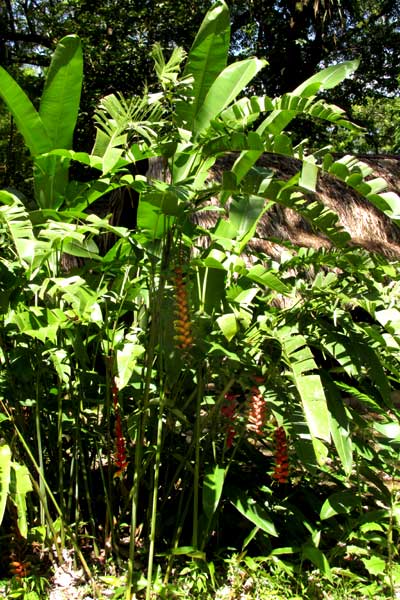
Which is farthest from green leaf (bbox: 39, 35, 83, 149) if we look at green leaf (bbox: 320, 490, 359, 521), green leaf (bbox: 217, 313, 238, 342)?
green leaf (bbox: 320, 490, 359, 521)

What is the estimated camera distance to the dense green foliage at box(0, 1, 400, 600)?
184cm

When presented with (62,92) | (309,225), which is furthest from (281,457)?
(309,225)

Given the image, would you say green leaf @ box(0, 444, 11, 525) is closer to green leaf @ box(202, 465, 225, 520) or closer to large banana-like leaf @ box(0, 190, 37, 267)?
large banana-like leaf @ box(0, 190, 37, 267)

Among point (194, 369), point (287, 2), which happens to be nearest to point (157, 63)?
point (194, 369)

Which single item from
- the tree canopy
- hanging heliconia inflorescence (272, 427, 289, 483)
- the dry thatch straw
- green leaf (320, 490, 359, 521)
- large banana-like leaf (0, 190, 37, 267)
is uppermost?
the tree canopy

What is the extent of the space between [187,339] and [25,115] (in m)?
0.98

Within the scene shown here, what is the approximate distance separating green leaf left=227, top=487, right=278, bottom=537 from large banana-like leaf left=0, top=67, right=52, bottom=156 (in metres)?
1.31

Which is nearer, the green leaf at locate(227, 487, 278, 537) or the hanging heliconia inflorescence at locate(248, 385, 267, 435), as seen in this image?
the hanging heliconia inflorescence at locate(248, 385, 267, 435)

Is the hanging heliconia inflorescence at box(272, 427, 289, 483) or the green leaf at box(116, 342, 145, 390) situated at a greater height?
the green leaf at box(116, 342, 145, 390)

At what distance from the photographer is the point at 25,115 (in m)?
2.13

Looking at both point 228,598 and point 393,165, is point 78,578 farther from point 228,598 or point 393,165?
point 393,165

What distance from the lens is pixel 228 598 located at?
207 centimetres

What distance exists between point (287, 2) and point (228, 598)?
10052 millimetres

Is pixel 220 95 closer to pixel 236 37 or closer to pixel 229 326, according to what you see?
pixel 229 326
